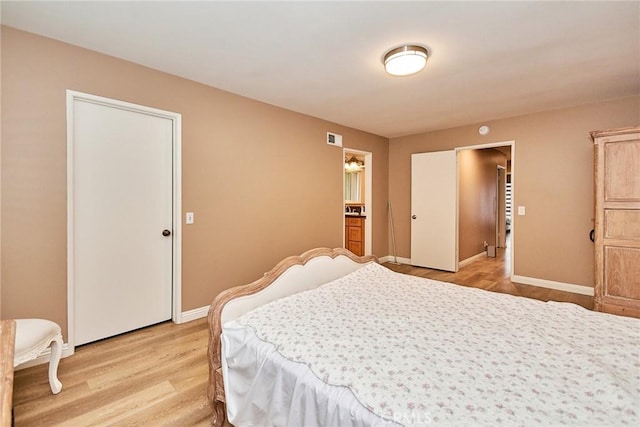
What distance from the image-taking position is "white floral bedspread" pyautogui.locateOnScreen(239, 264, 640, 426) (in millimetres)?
898

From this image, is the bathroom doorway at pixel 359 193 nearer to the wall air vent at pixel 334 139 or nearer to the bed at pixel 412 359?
the wall air vent at pixel 334 139

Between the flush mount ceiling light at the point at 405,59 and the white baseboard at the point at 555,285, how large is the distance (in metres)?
3.48

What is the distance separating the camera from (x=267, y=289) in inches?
71.2

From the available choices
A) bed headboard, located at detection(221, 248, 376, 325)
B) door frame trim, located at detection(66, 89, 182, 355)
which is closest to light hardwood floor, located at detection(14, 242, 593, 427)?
door frame trim, located at detection(66, 89, 182, 355)

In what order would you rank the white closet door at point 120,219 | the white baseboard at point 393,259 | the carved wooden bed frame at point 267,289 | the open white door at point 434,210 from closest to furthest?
the carved wooden bed frame at point 267,289, the white closet door at point 120,219, the open white door at point 434,210, the white baseboard at point 393,259

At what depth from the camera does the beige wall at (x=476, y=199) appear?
527 centimetres

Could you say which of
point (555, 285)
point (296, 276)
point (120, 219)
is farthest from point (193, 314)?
point (555, 285)

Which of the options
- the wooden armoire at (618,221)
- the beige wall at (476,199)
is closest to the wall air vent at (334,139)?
the beige wall at (476,199)

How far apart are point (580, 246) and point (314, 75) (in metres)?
3.92

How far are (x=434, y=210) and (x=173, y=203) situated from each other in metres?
3.99

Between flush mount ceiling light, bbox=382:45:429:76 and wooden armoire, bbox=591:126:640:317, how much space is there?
2.08 metres

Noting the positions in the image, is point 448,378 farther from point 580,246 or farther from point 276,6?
point 580,246

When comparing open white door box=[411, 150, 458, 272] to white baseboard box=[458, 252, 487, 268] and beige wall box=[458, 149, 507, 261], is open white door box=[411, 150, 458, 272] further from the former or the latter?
white baseboard box=[458, 252, 487, 268]

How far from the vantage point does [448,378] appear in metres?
1.04
